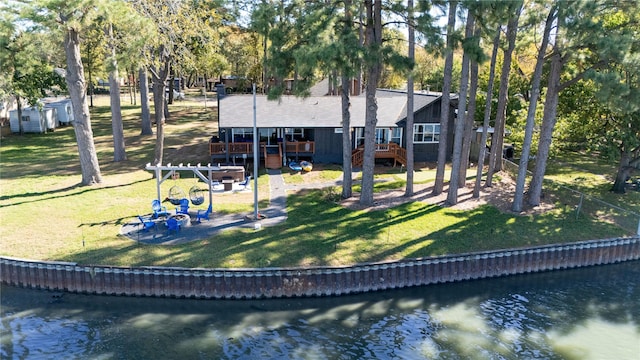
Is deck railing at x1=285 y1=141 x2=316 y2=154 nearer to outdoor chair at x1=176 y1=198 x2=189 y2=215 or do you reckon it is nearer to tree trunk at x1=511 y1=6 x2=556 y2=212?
outdoor chair at x1=176 y1=198 x2=189 y2=215

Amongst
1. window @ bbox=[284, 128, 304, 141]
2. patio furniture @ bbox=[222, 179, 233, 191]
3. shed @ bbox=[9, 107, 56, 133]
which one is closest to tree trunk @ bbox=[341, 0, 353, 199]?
patio furniture @ bbox=[222, 179, 233, 191]

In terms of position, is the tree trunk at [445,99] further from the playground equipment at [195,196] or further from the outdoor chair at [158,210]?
the outdoor chair at [158,210]

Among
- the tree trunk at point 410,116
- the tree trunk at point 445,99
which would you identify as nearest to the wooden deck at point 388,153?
the tree trunk at point 410,116

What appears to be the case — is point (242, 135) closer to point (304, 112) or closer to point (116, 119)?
point (304, 112)

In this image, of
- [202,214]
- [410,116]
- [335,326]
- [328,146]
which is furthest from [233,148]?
[335,326]

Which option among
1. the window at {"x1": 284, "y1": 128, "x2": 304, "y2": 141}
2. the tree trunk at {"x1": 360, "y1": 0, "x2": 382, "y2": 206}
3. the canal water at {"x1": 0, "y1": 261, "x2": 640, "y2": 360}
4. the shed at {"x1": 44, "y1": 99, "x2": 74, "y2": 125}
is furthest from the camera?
the shed at {"x1": 44, "y1": 99, "x2": 74, "y2": 125}

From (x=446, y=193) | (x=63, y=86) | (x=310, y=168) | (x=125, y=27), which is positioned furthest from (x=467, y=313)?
(x=63, y=86)
